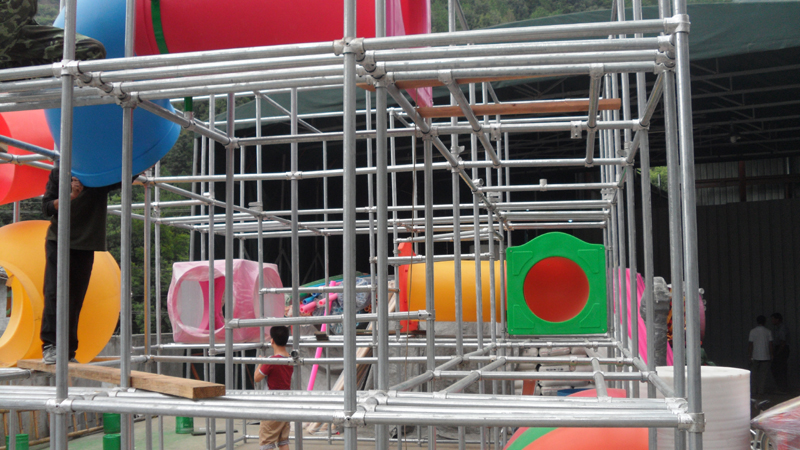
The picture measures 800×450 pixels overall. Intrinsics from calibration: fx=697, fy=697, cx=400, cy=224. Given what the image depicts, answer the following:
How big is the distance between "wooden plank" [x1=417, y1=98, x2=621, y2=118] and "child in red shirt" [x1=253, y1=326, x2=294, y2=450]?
4.38 metres

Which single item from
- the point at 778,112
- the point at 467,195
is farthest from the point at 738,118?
the point at 467,195

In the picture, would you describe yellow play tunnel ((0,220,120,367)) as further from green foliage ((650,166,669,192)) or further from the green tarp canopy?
green foliage ((650,166,669,192))

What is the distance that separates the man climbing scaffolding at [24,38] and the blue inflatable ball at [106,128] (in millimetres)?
172

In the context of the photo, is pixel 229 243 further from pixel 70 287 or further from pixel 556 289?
pixel 556 289

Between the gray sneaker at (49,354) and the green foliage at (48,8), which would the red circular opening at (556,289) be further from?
the green foliage at (48,8)

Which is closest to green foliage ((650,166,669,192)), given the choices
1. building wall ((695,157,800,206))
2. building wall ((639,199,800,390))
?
building wall ((695,157,800,206))

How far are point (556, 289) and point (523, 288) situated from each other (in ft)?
1.68

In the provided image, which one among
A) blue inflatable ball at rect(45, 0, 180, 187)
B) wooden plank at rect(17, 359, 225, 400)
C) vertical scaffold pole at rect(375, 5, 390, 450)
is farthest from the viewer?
blue inflatable ball at rect(45, 0, 180, 187)

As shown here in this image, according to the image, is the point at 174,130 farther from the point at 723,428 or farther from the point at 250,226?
the point at 250,226

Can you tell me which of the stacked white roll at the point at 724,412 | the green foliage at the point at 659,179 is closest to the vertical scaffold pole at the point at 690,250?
the stacked white roll at the point at 724,412

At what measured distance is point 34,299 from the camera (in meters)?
4.67

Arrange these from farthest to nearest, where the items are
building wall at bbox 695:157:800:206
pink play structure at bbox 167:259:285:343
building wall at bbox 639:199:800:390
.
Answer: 1. building wall at bbox 695:157:800:206
2. building wall at bbox 639:199:800:390
3. pink play structure at bbox 167:259:285:343

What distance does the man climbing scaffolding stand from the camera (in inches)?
142

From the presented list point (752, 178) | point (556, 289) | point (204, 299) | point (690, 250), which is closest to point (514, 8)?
point (752, 178)
